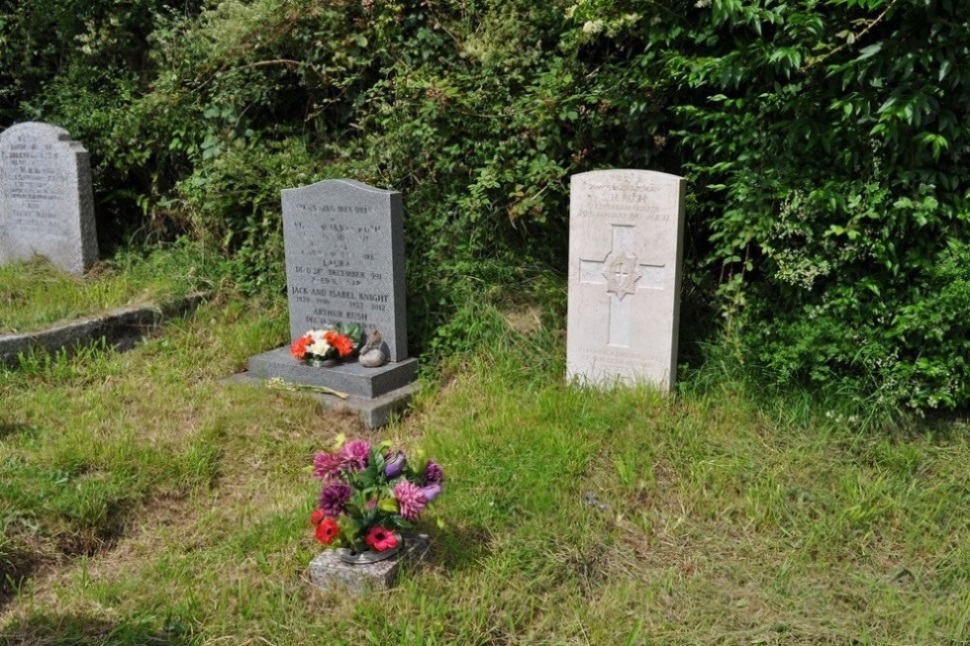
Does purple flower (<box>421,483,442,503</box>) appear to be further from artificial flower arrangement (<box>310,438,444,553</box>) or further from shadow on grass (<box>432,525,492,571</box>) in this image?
shadow on grass (<box>432,525,492,571</box>)

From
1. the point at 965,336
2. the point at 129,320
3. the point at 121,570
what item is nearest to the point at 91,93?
the point at 129,320

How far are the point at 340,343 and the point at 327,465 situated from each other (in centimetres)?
194

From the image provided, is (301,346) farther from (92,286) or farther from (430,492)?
(430,492)

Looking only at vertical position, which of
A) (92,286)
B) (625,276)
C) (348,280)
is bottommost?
(92,286)

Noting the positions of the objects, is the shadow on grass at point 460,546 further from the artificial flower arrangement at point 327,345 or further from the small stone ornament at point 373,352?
the artificial flower arrangement at point 327,345

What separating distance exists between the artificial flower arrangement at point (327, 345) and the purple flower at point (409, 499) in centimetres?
208

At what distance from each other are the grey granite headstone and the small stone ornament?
0.14 ft

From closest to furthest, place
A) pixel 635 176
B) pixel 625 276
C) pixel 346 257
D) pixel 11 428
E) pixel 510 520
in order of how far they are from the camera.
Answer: pixel 510 520
pixel 11 428
pixel 635 176
pixel 625 276
pixel 346 257

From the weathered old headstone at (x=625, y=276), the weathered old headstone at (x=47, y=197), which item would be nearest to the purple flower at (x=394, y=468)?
the weathered old headstone at (x=625, y=276)

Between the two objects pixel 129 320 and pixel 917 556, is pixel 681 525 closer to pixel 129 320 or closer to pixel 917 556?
pixel 917 556

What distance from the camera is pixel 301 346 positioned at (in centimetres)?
504

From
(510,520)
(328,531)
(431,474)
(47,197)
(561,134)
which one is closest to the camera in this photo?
(328,531)

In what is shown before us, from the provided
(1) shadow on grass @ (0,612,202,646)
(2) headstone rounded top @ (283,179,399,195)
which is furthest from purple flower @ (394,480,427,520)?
(2) headstone rounded top @ (283,179,399,195)

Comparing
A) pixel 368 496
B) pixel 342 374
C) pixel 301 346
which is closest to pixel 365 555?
pixel 368 496
